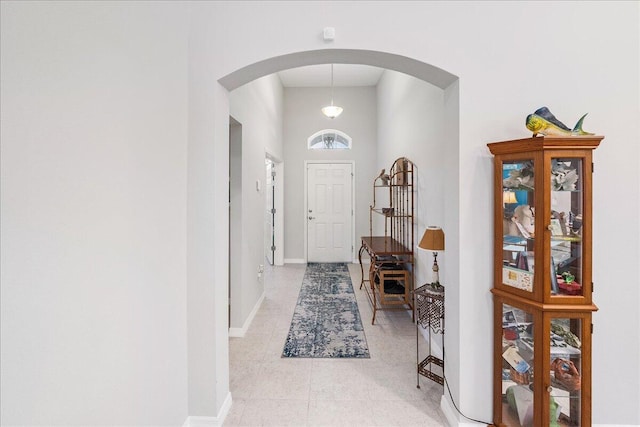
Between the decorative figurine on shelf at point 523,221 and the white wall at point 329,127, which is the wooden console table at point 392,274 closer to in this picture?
the decorative figurine on shelf at point 523,221

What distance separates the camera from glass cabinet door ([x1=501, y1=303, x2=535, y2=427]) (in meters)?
1.71

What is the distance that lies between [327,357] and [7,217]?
241 cm

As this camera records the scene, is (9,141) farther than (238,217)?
No

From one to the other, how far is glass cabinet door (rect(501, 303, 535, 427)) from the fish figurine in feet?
3.17

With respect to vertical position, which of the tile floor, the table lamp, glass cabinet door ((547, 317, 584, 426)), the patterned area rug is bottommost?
the tile floor

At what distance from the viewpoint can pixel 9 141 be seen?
945 mm

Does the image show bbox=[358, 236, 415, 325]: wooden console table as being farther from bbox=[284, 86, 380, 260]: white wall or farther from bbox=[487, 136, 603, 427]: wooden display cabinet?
bbox=[284, 86, 380, 260]: white wall

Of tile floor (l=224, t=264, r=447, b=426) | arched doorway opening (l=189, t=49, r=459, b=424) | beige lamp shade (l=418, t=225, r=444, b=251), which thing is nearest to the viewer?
arched doorway opening (l=189, t=49, r=459, b=424)

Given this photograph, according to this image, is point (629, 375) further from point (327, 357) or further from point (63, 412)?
point (63, 412)

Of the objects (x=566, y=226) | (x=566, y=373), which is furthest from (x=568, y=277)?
(x=566, y=373)

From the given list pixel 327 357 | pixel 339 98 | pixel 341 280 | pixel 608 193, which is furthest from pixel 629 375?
pixel 339 98

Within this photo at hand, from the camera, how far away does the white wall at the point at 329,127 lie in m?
6.44

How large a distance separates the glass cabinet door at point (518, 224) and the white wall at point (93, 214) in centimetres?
188

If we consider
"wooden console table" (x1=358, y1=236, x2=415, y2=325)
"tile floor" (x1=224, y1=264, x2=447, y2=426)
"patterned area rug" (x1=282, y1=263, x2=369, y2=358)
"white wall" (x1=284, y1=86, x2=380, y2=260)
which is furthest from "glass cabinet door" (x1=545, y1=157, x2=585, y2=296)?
"white wall" (x1=284, y1=86, x2=380, y2=260)
